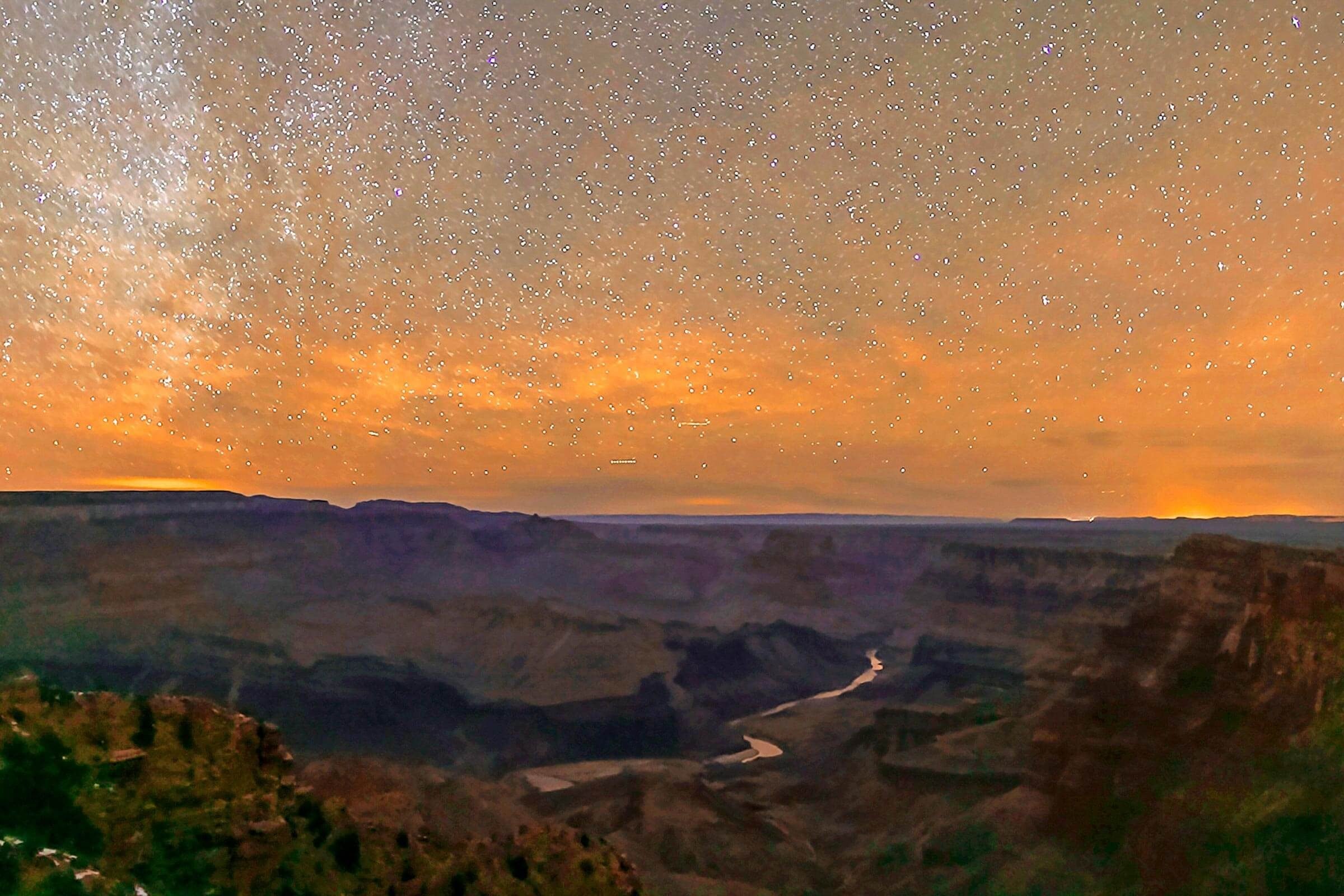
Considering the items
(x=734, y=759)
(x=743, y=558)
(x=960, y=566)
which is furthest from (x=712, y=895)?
(x=743, y=558)

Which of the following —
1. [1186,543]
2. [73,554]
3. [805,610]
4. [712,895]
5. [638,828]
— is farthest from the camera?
[805,610]

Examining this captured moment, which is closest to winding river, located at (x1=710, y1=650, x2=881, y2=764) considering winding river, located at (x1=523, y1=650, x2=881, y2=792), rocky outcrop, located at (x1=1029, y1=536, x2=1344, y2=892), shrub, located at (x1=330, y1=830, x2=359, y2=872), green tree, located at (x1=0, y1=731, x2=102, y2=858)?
winding river, located at (x1=523, y1=650, x2=881, y2=792)

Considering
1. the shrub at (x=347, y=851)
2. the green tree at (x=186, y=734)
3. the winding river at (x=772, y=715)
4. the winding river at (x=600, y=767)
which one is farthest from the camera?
the winding river at (x=772, y=715)

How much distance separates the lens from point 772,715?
83812 millimetres

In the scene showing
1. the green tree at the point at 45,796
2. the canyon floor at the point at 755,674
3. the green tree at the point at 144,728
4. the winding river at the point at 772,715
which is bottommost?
the winding river at the point at 772,715

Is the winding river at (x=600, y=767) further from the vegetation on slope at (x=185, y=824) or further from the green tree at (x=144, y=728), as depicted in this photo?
the green tree at (x=144, y=728)

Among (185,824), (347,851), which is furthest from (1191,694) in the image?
(185,824)

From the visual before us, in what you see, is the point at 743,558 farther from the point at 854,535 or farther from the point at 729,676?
the point at 729,676

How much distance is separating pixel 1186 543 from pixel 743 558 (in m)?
92.4

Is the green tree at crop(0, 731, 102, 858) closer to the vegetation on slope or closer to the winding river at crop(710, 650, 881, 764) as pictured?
the vegetation on slope

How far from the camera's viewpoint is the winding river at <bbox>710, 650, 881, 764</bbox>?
220 feet

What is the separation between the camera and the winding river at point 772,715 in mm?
67125

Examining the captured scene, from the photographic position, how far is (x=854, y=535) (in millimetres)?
137500

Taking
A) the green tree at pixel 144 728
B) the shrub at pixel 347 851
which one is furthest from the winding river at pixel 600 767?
the green tree at pixel 144 728
